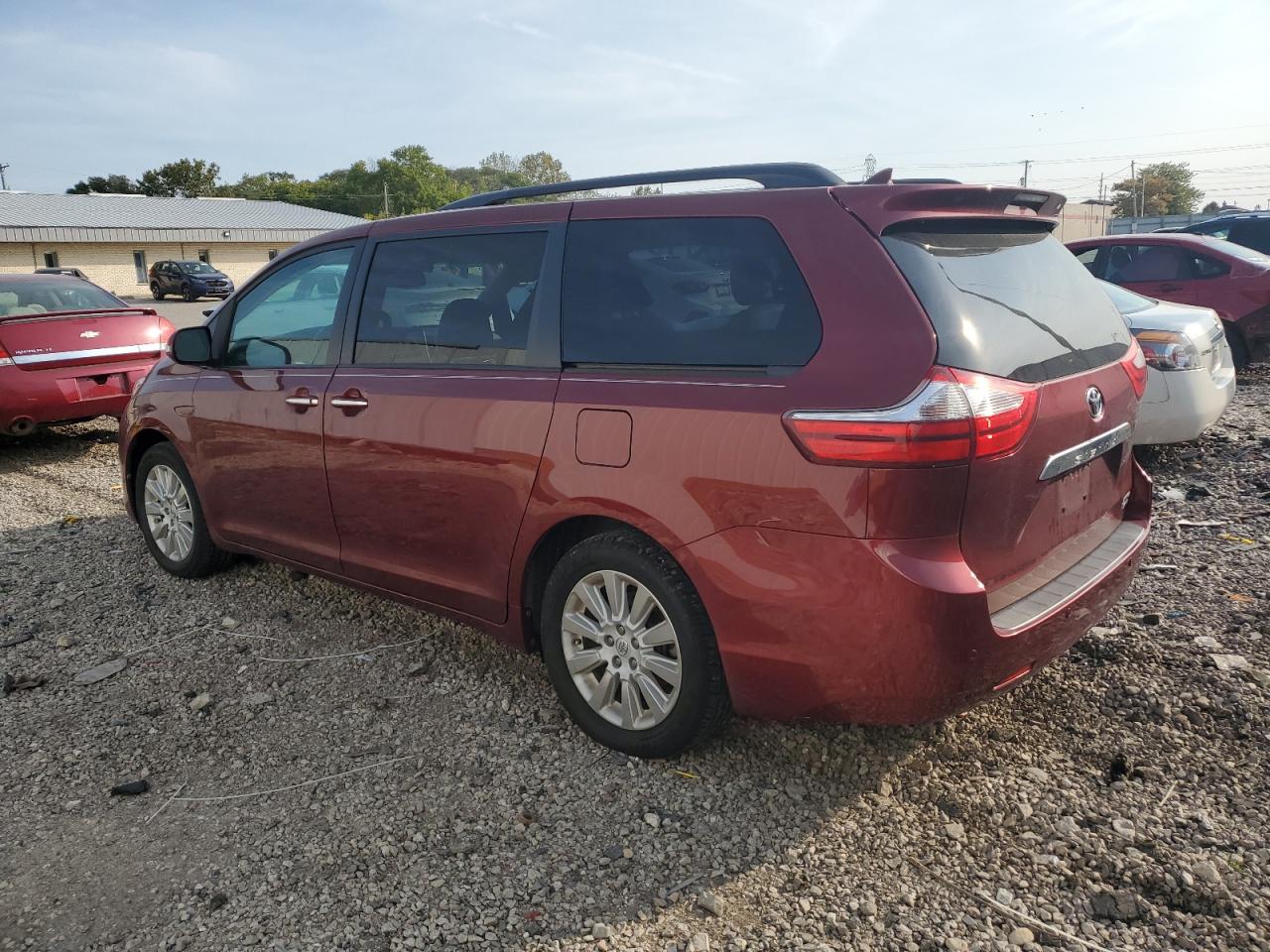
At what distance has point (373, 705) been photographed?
383cm

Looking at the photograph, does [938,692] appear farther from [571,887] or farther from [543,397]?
[543,397]

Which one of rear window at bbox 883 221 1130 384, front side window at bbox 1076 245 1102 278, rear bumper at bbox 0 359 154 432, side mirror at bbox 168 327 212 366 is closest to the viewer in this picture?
rear window at bbox 883 221 1130 384

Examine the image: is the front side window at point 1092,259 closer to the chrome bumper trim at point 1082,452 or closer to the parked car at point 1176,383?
the parked car at point 1176,383

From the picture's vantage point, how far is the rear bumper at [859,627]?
2621mm

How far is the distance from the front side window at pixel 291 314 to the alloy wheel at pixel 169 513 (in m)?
0.86

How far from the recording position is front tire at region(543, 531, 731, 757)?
3.05 m

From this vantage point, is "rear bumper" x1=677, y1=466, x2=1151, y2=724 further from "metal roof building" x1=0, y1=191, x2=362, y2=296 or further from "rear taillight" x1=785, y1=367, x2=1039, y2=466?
"metal roof building" x1=0, y1=191, x2=362, y2=296

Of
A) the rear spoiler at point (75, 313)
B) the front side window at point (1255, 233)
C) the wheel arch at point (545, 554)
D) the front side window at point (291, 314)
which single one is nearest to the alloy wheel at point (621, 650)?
the wheel arch at point (545, 554)

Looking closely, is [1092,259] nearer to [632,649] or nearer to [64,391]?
[632,649]

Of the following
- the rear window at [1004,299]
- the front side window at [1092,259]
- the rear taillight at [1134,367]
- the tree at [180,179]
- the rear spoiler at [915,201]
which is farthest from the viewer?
the tree at [180,179]

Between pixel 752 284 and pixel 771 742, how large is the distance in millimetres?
1563

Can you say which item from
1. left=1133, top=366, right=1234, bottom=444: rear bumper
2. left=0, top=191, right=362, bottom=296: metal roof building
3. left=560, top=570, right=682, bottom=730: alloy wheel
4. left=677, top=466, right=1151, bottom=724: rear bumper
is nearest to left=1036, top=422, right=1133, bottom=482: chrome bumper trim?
left=677, top=466, right=1151, bottom=724: rear bumper

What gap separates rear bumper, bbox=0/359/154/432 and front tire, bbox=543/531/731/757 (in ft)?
19.8

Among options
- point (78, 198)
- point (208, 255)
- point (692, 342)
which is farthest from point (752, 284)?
point (78, 198)
